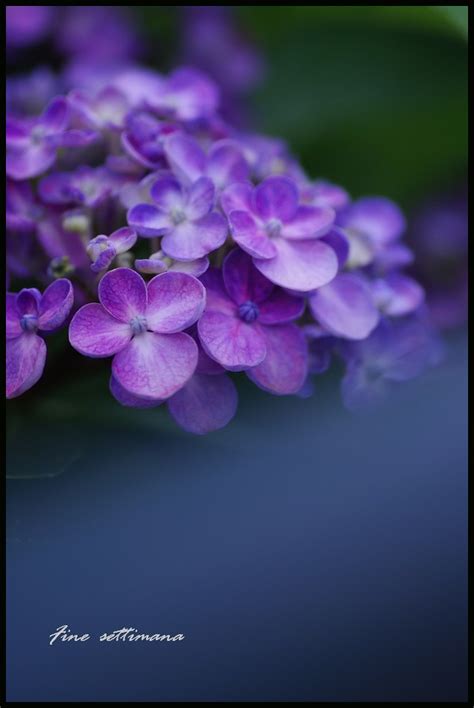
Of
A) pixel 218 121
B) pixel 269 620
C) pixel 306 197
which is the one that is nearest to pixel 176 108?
pixel 218 121

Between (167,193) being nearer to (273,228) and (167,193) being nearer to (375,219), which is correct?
(273,228)

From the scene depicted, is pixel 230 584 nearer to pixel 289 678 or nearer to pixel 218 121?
pixel 289 678

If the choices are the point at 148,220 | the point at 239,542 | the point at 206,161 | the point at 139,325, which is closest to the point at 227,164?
the point at 206,161

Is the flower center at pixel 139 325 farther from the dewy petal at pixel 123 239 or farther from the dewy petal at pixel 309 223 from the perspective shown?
the dewy petal at pixel 309 223

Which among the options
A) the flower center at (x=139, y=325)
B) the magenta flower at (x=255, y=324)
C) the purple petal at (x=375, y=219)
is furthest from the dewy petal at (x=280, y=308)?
the purple petal at (x=375, y=219)

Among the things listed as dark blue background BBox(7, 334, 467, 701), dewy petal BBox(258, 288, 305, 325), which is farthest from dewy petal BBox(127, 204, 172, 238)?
dark blue background BBox(7, 334, 467, 701)

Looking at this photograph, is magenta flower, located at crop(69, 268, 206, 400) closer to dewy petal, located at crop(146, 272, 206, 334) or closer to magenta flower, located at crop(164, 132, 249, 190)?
dewy petal, located at crop(146, 272, 206, 334)

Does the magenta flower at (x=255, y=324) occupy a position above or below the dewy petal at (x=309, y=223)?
below
